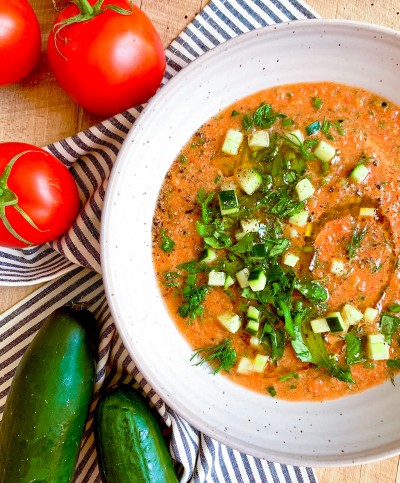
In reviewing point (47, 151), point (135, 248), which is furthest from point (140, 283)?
point (47, 151)

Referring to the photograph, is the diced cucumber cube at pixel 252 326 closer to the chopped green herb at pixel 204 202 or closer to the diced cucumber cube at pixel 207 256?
the diced cucumber cube at pixel 207 256

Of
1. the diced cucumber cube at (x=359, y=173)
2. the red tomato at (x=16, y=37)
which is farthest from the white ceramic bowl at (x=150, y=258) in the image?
the red tomato at (x=16, y=37)

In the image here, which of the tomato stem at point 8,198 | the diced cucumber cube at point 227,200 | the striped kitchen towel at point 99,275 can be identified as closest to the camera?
the tomato stem at point 8,198

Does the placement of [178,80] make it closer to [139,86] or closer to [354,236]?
[139,86]

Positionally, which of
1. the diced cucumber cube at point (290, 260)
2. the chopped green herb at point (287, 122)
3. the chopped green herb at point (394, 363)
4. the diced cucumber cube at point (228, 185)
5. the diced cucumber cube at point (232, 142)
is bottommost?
the chopped green herb at point (394, 363)

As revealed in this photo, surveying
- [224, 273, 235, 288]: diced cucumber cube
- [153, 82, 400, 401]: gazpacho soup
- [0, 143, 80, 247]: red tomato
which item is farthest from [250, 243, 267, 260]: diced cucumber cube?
[0, 143, 80, 247]: red tomato

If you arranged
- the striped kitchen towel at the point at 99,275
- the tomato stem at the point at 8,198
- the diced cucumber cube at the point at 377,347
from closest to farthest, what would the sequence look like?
the tomato stem at the point at 8,198, the diced cucumber cube at the point at 377,347, the striped kitchen towel at the point at 99,275

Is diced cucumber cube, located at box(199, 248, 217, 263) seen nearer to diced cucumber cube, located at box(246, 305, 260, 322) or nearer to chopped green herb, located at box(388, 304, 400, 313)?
diced cucumber cube, located at box(246, 305, 260, 322)
